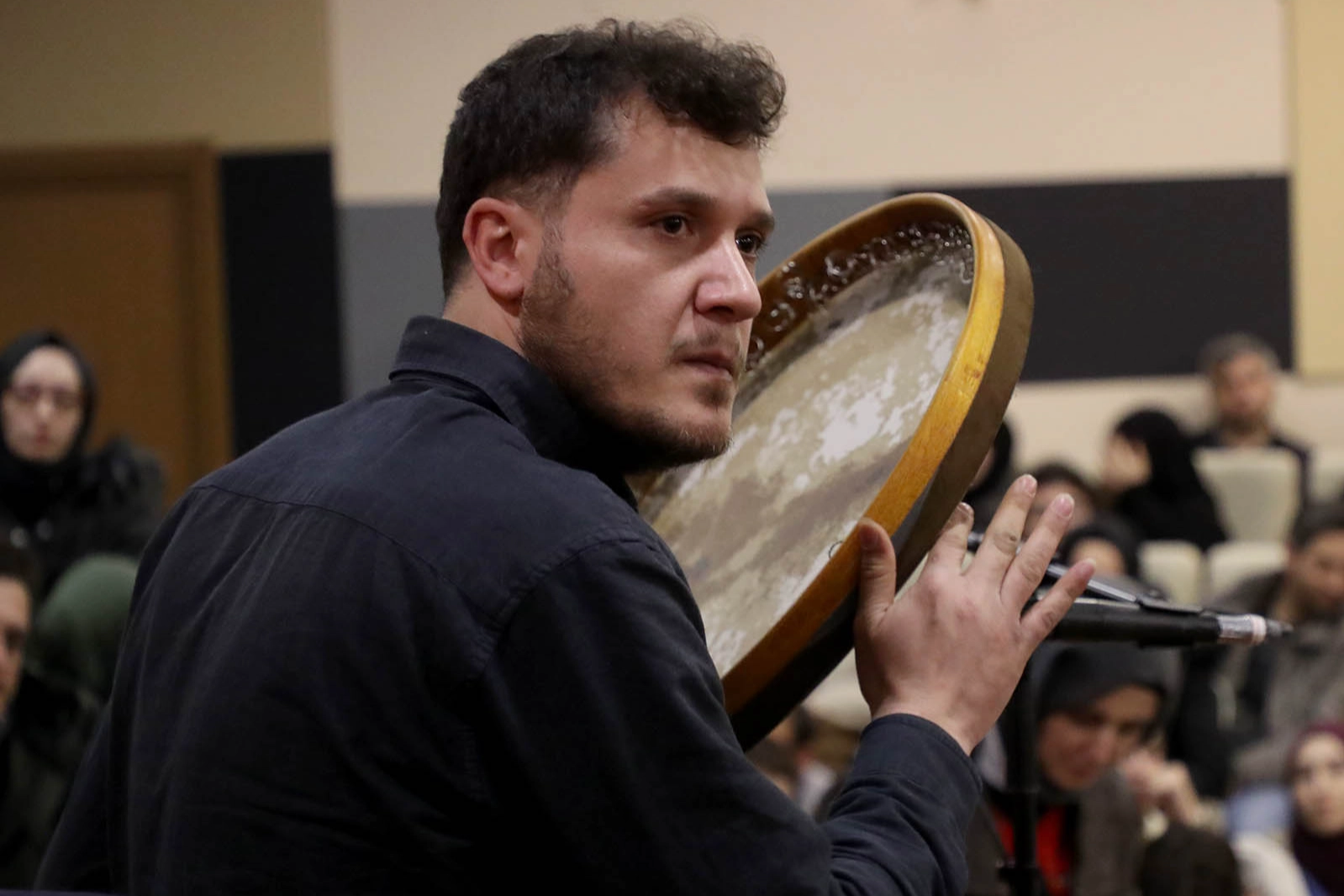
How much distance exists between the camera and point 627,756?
83 centimetres

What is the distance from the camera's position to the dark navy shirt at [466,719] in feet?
2.75

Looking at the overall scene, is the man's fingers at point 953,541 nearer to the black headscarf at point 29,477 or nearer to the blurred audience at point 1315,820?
the blurred audience at point 1315,820

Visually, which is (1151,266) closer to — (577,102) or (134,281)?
(134,281)

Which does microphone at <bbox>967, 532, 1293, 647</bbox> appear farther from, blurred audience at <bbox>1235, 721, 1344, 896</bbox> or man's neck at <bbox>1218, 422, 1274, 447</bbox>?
man's neck at <bbox>1218, 422, 1274, 447</bbox>

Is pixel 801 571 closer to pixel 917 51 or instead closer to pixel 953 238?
pixel 953 238

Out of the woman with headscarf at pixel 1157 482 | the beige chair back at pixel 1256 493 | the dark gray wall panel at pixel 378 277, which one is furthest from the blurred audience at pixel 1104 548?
the dark gray wall panel at pixel 378 277

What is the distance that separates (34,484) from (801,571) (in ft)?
9.30

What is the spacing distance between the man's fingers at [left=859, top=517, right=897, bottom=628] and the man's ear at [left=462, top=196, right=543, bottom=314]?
28 centimetres

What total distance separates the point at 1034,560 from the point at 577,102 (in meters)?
0.44

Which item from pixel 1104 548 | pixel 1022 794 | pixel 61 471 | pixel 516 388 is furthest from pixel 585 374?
pixel 1104 548

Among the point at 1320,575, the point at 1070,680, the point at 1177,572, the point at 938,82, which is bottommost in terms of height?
the point at 1177,572

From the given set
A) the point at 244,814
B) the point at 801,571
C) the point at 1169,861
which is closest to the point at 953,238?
the point at 801,571

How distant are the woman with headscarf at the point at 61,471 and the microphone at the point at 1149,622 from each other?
2.59m

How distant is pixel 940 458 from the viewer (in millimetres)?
1059
